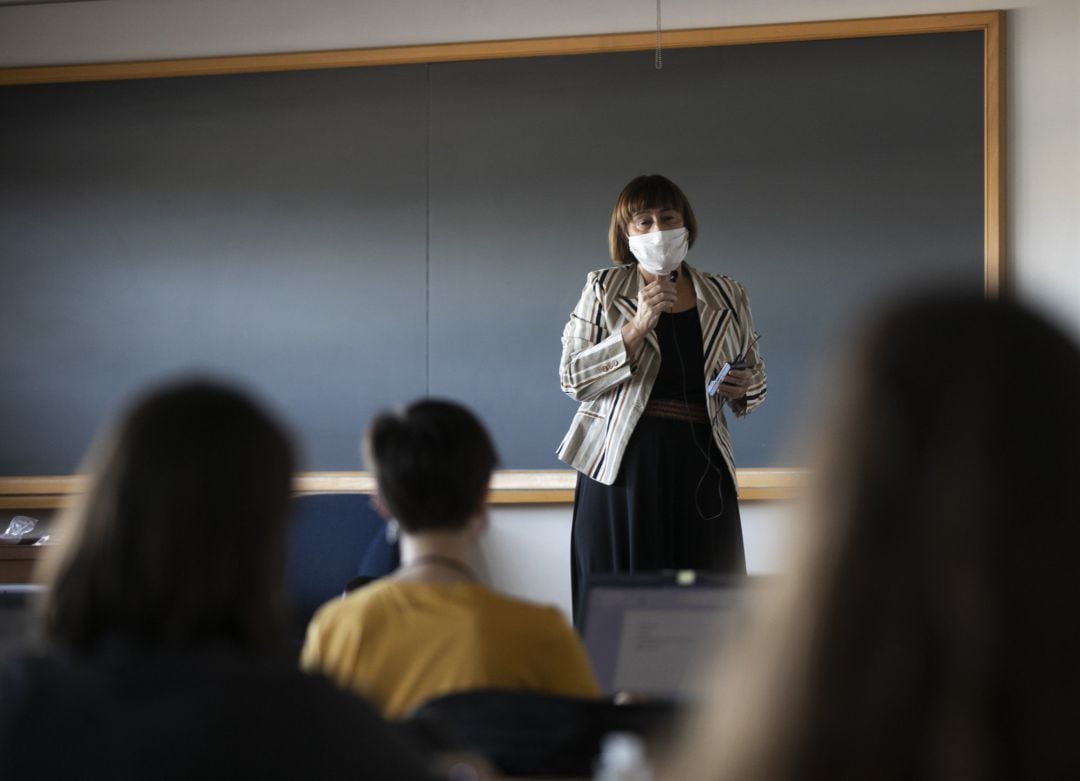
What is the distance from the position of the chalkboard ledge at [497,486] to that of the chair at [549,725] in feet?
9.27

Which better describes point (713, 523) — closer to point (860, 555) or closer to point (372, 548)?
point (372, 548)

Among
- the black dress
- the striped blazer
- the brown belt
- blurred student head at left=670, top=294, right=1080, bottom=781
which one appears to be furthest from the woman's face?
blurred student head at left=670, top=294, right=1080, bottom=781

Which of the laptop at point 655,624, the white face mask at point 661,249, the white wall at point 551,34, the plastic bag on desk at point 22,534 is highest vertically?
the white wall at point 551,34

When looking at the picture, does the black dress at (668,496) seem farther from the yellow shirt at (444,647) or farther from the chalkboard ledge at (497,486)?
the yellow shirt at (444,647)

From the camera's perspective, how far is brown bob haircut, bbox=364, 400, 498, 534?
1.96 m

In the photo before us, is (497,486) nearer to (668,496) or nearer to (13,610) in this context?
(668,496)

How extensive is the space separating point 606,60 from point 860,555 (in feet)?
13.1

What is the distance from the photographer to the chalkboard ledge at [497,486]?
14.1 feet

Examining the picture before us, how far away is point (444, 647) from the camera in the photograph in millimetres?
1691

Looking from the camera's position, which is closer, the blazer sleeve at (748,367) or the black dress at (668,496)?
the black dress at (668,496)

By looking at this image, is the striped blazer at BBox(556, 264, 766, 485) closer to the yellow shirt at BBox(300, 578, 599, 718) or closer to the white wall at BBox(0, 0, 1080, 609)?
the white wall at BBox(0, 0, 1080, 609)

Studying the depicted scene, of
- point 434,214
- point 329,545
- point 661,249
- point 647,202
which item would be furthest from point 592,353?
point 434,214

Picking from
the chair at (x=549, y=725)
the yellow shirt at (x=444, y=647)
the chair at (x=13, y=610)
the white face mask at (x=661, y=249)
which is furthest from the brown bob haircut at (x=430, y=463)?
the white face mask at (x=661, y=249)

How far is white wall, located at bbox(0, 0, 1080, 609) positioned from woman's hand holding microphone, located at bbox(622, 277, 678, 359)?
1.00 m
